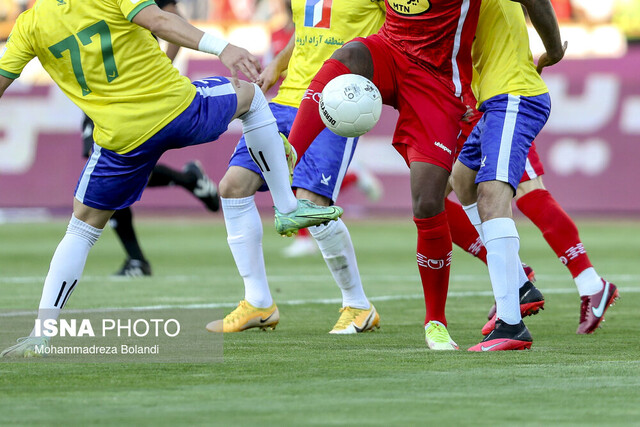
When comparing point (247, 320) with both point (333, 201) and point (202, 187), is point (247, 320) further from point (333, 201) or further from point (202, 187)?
point (202, 187)

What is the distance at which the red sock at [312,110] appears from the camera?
223 inches

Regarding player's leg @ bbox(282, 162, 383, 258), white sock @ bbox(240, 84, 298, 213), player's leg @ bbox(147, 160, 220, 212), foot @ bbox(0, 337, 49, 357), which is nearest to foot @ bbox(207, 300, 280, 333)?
white sock @ bbox(240, 84, 298, 213)

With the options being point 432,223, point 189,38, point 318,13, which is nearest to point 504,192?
point 432,223

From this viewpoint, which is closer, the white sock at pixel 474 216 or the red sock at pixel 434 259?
the red sock at pixel 434 259

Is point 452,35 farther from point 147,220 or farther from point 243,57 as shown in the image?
point 147,220

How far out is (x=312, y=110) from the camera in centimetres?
571

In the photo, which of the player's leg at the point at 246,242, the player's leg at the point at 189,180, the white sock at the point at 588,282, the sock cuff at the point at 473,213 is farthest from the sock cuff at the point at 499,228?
the player's leg at the point at 189,180

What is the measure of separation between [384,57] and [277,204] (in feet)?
2.94

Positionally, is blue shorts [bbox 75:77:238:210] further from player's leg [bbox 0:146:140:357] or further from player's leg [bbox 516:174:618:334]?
player's leg [bbox 516:174:618:334]

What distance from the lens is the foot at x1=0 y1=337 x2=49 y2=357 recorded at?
516 centimetres

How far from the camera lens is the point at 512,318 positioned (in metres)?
5.45

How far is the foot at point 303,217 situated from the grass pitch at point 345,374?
0.57 m

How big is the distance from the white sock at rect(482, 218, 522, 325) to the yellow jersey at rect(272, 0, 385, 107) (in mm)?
1637

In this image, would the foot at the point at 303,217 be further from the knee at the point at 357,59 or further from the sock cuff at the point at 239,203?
the sock cuff at the point at 239,203
